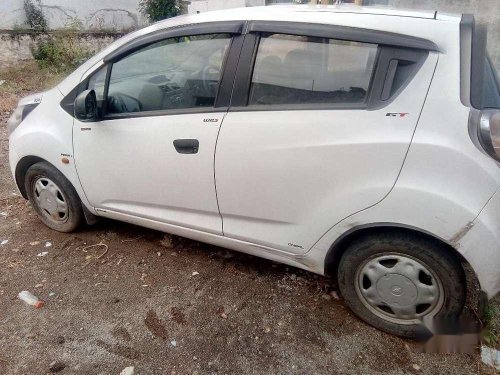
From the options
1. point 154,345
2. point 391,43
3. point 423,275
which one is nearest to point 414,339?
point 423,275

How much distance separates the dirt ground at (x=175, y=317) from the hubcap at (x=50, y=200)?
0.20m

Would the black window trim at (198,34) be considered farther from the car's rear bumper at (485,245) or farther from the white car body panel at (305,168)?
the car's rear bumper at (485,245)

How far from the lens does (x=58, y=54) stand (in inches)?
369

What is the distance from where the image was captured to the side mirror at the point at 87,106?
253 centimetres

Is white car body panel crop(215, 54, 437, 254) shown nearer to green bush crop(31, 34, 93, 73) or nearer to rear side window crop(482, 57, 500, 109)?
rear side window crop(482, 57, 500, 109)

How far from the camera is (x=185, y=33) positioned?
238 centimetres

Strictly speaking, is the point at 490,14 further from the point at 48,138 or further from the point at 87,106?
the point at 48,138

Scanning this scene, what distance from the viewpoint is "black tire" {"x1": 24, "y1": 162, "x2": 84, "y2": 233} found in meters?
3.03

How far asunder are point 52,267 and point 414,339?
8.47 ft

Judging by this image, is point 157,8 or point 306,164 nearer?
point 306,164

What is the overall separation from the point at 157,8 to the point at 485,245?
10.5m

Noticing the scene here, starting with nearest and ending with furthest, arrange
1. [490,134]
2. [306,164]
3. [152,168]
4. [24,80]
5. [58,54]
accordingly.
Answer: [490,134] → [306,164] → [152,168] → [24,80] → [58,54]

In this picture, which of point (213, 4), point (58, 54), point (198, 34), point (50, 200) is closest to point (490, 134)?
point (198, 34)

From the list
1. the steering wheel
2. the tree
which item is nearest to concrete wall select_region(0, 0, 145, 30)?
the tree
